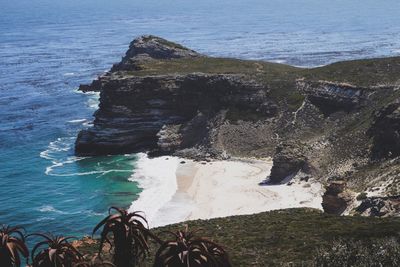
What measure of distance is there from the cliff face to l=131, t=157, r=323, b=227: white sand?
5948 millimetres

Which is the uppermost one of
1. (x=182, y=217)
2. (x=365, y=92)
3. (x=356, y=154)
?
(x=365, y=92)

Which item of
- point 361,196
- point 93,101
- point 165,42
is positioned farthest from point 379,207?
point 165,42

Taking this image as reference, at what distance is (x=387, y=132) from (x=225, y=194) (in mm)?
20512

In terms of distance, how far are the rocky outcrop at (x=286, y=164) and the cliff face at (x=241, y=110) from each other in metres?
2.54

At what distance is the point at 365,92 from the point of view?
85688mm

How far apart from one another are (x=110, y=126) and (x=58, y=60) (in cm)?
10257

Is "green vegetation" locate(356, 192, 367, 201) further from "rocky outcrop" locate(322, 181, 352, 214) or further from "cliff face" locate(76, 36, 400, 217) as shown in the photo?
"cliff face" locate(76, 36, 400, 217)

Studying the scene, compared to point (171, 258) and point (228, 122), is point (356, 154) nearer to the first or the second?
point (228, 122)

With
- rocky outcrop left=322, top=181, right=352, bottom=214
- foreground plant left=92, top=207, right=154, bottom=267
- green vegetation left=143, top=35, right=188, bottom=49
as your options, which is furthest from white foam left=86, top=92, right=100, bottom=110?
foreground plant left=92, top=207, right=154, bottom=267

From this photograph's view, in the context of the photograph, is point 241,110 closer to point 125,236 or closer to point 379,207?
point 379,207

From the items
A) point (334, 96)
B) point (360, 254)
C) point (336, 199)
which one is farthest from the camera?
point (334, 96)

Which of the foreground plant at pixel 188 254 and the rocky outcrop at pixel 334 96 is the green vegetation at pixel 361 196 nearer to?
the rocky outcrop at pixel 334 96

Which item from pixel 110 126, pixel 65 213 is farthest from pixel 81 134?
pixel 65 213

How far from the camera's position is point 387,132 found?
228ft
